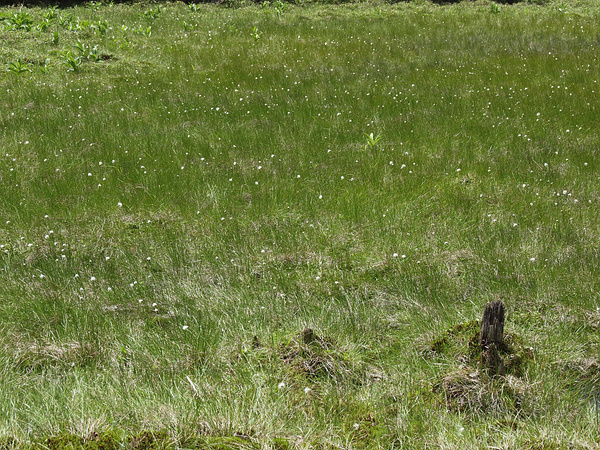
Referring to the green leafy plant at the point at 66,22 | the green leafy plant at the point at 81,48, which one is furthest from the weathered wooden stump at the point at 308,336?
the green leafy plant at the point at 66,22

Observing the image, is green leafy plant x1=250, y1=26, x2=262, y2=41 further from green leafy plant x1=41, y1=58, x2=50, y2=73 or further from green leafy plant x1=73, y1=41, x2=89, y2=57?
green leafy plant x1=41, y1=58, x2=50, y2=73

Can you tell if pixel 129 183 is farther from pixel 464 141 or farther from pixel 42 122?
pixel 464 141

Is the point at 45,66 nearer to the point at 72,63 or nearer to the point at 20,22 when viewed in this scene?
the point at 72,63

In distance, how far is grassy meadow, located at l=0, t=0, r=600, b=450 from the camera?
10.6 ft

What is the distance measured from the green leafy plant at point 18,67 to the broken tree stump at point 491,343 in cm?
1173

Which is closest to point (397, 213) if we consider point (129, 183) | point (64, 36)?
point (129, 183)

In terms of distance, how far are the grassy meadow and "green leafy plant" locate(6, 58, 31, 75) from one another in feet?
0.27

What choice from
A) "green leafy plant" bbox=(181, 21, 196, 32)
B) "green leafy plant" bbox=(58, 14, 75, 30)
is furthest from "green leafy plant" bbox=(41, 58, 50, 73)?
"green leafy plant" bbox=(181, 21, 196, 32)

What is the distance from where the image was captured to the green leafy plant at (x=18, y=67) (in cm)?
1170

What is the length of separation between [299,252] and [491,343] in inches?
96.5

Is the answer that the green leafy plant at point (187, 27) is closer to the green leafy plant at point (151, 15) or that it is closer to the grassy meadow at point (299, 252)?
the green leafy plant at point (151, 15)

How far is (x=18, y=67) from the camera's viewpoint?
11.8 metres

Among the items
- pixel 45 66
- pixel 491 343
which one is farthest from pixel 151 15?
pixel 491 343

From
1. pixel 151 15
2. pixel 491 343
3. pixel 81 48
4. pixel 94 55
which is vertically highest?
pixel 151 15
